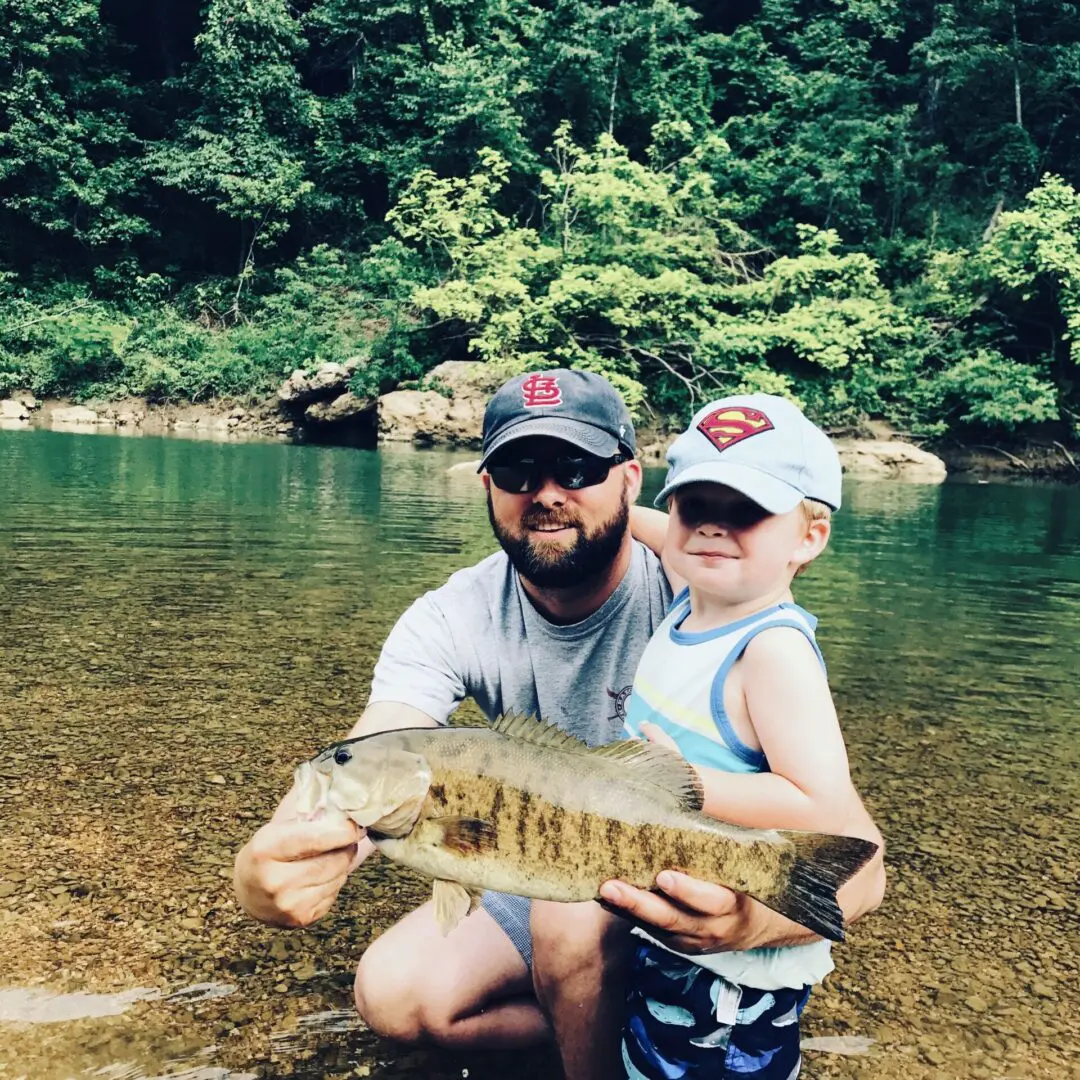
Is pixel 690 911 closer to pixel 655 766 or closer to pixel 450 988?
pixel 655 766

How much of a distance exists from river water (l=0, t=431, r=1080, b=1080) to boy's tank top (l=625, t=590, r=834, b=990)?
0.90m

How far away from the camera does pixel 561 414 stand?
2533 mm

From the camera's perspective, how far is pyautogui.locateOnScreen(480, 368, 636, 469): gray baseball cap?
2506 millimetres

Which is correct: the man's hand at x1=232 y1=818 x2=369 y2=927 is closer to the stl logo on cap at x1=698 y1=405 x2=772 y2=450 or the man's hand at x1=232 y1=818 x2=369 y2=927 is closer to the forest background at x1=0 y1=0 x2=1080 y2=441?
the stl logo on cap at x1=698 y1=405 x2=772 y2=450

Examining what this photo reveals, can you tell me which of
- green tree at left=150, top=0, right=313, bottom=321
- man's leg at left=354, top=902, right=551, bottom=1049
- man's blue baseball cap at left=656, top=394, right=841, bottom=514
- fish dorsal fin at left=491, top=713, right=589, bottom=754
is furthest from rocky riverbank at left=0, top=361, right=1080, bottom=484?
fish dorsal fin at left=491, top=713, right=589, bottom=754

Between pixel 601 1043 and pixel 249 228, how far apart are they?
36.1m

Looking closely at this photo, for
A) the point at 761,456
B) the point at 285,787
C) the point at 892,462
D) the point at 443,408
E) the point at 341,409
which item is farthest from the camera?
the point at 341,409

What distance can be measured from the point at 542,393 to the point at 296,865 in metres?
1.35

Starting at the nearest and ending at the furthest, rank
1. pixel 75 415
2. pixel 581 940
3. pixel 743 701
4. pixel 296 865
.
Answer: pixel 296 865 → pixel 743 701 → pixel 581 940 → pixel 75 415

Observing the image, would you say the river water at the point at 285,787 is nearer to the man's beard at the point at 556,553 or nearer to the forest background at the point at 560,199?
the man's beard at the point at 556,553

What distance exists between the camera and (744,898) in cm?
179

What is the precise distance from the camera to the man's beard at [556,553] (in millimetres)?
2559

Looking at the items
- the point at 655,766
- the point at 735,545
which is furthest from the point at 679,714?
the point at 735,545

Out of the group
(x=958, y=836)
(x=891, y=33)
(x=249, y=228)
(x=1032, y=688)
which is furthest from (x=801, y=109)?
(x=958, y=836)
